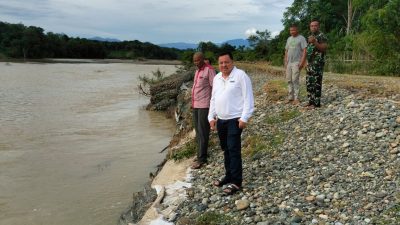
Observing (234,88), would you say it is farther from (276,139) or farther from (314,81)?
(314,81)

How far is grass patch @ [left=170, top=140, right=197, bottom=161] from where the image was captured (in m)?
8.46

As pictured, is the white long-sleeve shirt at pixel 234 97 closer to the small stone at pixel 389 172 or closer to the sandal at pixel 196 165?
the sandal at pixel 196 165

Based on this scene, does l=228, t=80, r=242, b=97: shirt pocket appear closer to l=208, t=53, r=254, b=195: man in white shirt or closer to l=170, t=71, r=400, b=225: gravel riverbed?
l=208, t=53, r=254, b=195: man in white shirt

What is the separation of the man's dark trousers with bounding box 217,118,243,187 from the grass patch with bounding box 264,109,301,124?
3664 mm

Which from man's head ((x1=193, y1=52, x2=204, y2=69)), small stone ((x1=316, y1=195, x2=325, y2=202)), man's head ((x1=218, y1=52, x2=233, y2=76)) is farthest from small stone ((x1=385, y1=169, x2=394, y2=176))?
man's head ((x1=193, y1=52, x2=204, y2=69))

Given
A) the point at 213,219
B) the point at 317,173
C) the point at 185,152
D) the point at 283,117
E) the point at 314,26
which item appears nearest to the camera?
the point at 213,219

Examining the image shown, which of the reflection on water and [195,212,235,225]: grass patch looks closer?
[195,212,235,225]: grass patch

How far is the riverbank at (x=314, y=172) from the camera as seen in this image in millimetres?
5022

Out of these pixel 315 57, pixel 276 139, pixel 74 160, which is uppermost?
pixel 315 57

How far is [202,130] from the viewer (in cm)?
742

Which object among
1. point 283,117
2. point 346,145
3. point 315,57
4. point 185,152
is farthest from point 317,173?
point 315,57

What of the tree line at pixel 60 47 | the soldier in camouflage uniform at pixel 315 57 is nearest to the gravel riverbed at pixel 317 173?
the soldier in camouflage uniform at pixel 315 57

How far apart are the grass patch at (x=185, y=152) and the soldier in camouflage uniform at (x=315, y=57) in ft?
10.2

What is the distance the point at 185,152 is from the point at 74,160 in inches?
176
